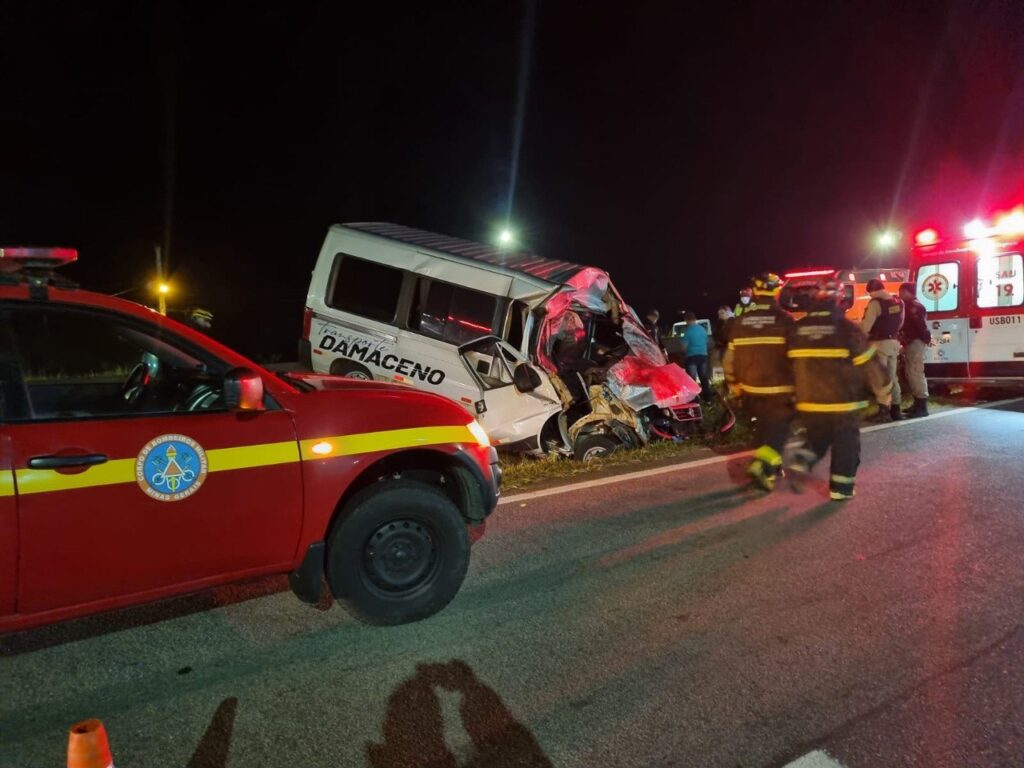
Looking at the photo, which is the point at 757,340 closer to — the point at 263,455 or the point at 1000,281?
the point at 263,455

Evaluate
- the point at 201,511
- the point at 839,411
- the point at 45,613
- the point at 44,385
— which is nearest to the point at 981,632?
the point at 839,411

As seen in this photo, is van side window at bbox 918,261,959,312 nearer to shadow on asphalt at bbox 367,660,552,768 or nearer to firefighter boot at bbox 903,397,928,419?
firefighter boot at bbox 903,397,928,419

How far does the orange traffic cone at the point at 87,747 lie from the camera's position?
1.77 metres

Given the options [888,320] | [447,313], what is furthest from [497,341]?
[888,320]

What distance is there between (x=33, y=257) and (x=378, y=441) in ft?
5.41

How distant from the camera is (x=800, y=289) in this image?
5.76m

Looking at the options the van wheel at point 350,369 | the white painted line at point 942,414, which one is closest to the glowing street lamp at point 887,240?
the white painted line at point 942,414

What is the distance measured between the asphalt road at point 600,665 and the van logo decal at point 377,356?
316 cm

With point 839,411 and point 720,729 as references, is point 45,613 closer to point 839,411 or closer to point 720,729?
point 720,729

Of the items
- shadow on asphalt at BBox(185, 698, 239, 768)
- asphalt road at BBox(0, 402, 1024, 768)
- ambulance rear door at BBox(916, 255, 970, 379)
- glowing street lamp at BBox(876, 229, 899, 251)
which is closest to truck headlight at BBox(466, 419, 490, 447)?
asphalt road at BBox(0, 402, 1024, 768)

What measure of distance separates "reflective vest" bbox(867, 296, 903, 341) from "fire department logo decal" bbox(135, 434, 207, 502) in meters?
8.61

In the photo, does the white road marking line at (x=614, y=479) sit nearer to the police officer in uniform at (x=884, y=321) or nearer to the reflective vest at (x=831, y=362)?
the police officer in uniform at (x=884, y=321)

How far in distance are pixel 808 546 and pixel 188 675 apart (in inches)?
149

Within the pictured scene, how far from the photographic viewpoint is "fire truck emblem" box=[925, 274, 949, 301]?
11.1 metres
